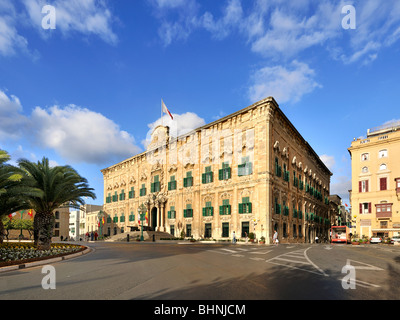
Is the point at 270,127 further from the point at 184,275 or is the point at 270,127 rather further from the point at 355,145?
the point at 184,275

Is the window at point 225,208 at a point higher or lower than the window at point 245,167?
lower

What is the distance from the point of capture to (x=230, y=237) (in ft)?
120

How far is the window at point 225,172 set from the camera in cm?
3812

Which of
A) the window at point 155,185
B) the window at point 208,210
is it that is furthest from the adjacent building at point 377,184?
the window at point 155,185

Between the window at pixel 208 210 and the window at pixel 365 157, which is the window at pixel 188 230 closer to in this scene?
the window at pixel 208 210

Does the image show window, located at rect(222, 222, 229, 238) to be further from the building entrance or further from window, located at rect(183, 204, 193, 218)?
the building entrance

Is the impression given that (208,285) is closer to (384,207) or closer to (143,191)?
(143,191)

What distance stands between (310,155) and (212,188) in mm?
22931

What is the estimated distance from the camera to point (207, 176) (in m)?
40.6

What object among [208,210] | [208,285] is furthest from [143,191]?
[208,285]

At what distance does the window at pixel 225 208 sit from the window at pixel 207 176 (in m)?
3.73

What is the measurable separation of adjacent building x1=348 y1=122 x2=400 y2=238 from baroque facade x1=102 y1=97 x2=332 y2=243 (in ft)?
22.8

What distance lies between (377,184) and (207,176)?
92.2ft

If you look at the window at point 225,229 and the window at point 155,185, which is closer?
the window at point 225,229
